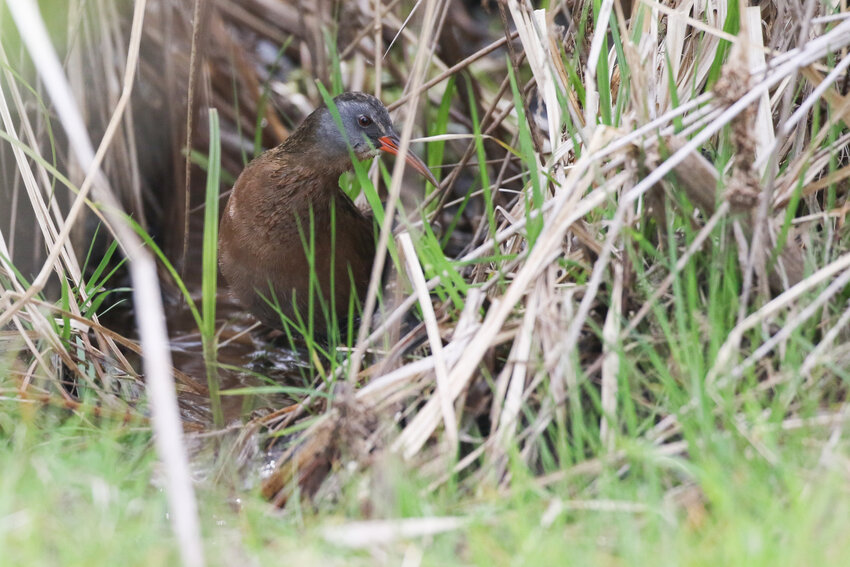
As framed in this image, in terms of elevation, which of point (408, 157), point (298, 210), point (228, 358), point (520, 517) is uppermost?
point (408, 157)

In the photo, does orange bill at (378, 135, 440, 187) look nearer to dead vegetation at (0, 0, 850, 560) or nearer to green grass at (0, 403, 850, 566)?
Answer: dead vegetation at (0, 0, 850, 560)

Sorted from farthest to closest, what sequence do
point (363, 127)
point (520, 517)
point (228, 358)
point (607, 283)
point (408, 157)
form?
point (228, 358) → point (363, 127) → point (408, 157) → point (607, 283) → point (520, 517)

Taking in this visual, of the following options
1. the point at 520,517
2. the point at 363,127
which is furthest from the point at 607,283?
the point at 363,127

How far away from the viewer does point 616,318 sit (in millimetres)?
2145

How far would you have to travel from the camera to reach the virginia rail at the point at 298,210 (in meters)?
3.33

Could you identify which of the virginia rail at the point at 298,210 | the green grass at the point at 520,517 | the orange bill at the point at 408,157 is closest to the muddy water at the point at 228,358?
the virginia rail at the point at 298,210

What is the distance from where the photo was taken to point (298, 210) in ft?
11.2

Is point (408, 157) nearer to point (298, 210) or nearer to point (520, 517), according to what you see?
point (298, 210)

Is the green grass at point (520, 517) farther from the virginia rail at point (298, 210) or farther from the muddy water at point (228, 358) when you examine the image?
the virginia rail at point (298, 210)

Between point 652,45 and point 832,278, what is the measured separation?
0.74 metres

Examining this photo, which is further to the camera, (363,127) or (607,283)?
(363,127)

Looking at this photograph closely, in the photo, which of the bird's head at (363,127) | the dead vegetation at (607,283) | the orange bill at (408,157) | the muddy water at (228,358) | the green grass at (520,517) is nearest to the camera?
the green grass at (520,517)

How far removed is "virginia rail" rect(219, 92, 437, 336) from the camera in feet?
10.9

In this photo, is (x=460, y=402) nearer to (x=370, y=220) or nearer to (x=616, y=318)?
(x=616, y=318)
